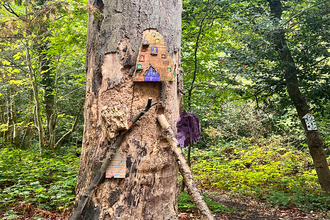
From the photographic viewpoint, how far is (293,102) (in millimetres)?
5492

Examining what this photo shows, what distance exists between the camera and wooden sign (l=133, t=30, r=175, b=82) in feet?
4.98

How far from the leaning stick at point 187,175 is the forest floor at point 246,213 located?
10.1 feet

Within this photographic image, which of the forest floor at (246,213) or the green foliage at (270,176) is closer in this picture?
the forest floor at (246,213)

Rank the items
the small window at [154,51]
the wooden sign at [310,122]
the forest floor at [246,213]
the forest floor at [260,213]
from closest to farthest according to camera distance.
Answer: the small window at [154,51]
the forest floor at [246,213]
the forest floor at [260,213]
the wooden sign at [310,122]

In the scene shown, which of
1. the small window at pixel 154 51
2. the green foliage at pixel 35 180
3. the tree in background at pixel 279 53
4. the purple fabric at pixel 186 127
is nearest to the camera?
the small window at pixel 154 51

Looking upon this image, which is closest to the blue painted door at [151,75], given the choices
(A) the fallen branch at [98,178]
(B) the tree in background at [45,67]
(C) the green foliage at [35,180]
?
(A) the fallen branch at [98,178]

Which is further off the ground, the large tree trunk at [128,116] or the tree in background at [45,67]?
the tree in background at [45,67]

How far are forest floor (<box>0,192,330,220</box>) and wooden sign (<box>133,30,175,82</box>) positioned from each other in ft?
10.7

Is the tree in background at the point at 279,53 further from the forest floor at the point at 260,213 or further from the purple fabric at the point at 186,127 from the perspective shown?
the purple fabric at the point at 186,127

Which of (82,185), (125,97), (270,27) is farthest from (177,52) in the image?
(270,27)

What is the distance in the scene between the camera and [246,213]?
5.03 meters

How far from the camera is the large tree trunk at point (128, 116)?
1452mm

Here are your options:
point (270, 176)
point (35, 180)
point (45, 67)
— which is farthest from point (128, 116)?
point (45, 67)

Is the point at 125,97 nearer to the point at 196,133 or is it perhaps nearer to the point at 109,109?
the point at 109,109
